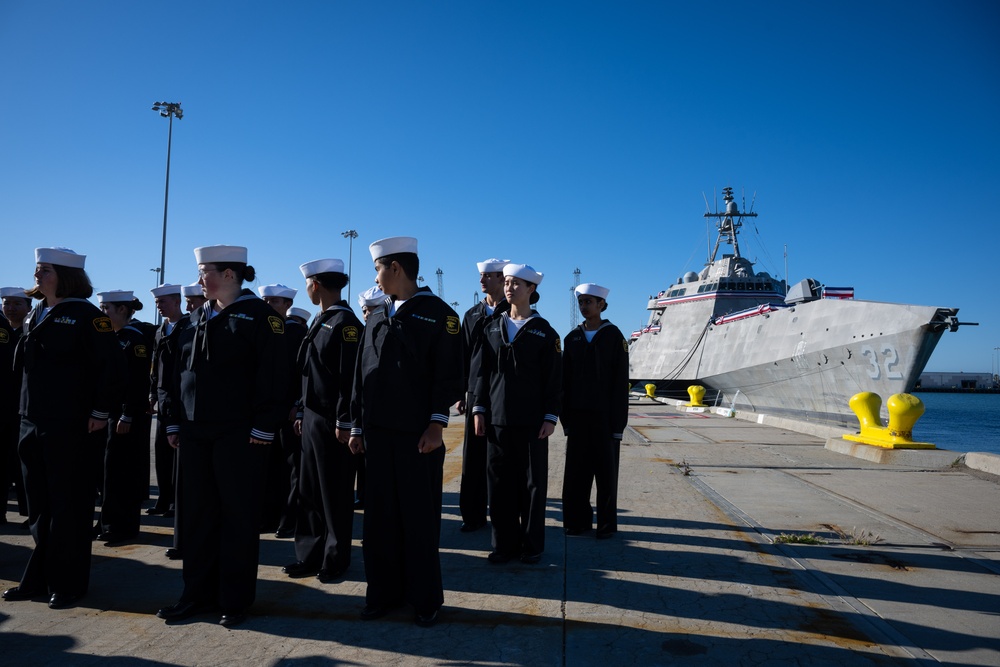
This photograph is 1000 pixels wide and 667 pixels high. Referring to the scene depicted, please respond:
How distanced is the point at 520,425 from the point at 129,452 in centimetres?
328

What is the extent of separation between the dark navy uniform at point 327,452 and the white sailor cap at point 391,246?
751 millimetres

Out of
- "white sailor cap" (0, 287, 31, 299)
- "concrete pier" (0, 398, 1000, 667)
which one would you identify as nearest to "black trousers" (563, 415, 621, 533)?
"concrete pier" (0, 398, 1000, 667)

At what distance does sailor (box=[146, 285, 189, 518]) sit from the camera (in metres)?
5.06

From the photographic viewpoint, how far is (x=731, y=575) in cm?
364

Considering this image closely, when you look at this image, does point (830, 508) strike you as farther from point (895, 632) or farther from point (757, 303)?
point (757, 303)

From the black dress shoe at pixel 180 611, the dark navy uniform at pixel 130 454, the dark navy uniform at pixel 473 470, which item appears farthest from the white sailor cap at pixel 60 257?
the dark navy uniform at pixel 473 470

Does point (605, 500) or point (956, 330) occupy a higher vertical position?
point (956, 330)

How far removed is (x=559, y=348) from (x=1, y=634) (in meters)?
3.48

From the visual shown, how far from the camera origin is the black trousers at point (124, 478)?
4645 millimetres

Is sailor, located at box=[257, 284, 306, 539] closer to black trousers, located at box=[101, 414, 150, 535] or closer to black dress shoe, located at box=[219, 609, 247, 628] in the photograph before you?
black trousers, located at box=[101, 414, 150, 535]

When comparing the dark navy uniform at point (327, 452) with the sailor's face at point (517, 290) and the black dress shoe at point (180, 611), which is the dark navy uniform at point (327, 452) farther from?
the sailor's face at point (517, 290)

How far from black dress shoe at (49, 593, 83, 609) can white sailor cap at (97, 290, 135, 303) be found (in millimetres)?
A: 3082

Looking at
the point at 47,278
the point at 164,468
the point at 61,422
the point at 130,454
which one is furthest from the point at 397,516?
the point at 164,468

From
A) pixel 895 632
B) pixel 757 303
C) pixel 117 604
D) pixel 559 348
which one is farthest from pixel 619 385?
pixel 757 303
